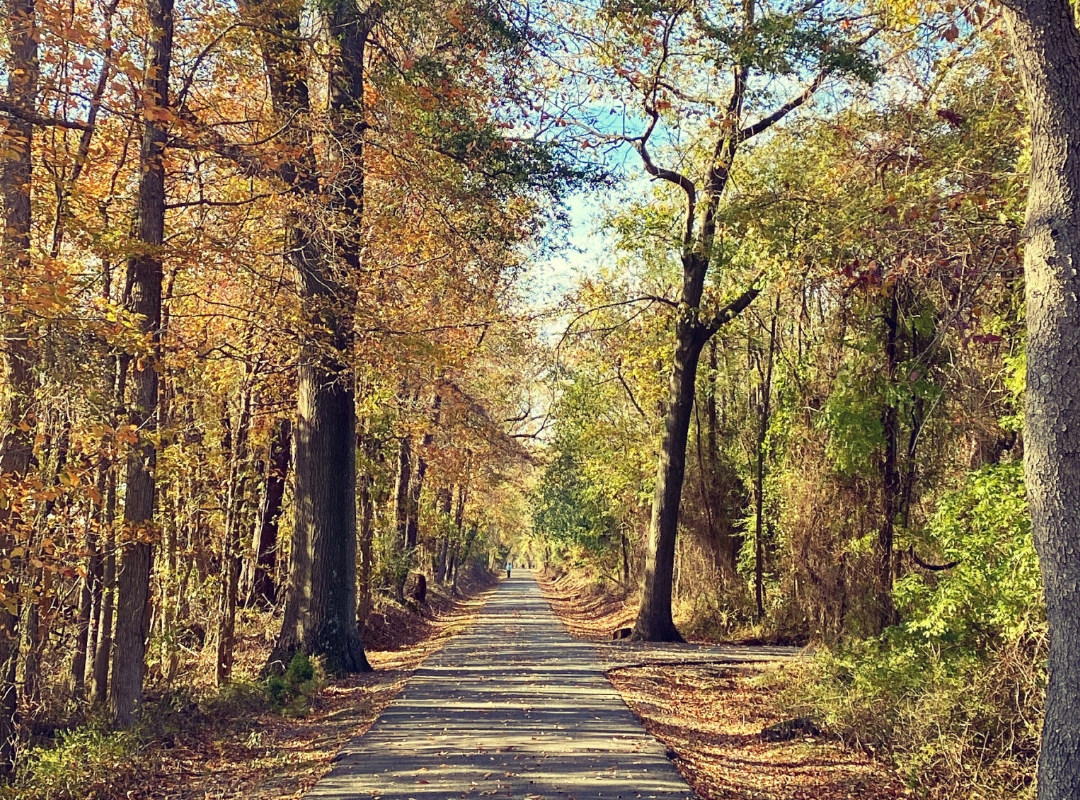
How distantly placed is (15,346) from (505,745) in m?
6.10

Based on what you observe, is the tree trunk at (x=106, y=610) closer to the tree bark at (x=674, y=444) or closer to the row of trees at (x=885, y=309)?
the row of trees at (x=885, y=309)

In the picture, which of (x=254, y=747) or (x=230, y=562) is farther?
(x=230, y=562)

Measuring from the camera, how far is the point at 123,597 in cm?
1002

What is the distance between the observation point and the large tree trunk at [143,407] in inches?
385

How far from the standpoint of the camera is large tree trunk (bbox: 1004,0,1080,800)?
203 inches

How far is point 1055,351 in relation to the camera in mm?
5387

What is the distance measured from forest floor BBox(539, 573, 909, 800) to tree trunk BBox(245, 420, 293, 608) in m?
7.40

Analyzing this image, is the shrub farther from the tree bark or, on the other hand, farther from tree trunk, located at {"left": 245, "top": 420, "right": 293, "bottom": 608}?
the tree bark

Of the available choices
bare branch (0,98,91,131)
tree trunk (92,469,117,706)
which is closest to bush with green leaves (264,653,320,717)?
tree trunk (92,469,117,706)

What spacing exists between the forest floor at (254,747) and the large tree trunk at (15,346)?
136cm

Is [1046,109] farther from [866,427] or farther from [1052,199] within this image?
[866,427]

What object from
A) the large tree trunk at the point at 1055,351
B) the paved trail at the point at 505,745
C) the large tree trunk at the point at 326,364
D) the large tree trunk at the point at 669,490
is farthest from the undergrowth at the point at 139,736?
the large tree trunk at the point at 669,490

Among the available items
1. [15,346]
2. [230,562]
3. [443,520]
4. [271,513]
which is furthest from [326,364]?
[443,520]

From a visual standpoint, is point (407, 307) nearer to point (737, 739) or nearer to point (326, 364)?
point (326, 364)
